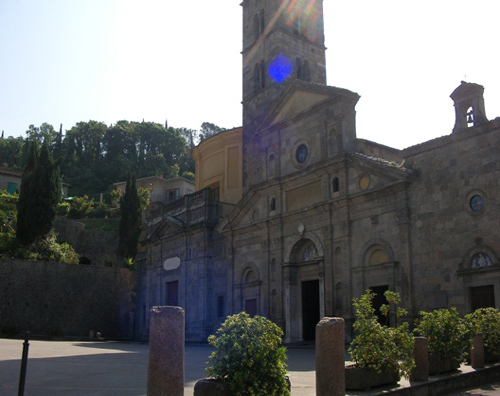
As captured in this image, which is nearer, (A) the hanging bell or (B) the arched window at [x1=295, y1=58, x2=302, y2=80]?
(A) the hanging bell

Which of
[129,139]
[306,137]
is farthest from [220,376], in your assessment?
[129,139]

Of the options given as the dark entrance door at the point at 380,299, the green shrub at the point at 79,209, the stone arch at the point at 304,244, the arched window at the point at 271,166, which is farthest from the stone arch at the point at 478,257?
the green shrub at the point at 79,209

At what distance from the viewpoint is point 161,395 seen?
6.50m

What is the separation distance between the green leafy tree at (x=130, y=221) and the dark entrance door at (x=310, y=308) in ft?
77.5

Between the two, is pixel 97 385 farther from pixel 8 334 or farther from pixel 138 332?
pixel 138 332

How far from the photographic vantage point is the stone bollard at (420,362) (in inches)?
424

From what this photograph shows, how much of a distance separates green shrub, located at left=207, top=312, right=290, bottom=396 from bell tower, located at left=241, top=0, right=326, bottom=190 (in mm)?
23710

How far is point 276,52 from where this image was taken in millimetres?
31828

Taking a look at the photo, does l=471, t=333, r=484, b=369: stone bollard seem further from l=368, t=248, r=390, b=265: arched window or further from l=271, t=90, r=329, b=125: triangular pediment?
l=271, t=90, r=329, b=125: triangular pediment

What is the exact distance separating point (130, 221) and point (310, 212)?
24.3m

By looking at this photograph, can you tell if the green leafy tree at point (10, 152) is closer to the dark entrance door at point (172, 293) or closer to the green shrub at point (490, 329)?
the dark entrance door at point (172, 293)

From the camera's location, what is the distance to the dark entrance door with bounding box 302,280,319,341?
26.1 m

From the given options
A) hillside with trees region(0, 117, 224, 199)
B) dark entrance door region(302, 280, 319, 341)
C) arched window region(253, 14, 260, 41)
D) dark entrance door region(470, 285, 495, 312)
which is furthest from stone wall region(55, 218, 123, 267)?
dark entrance door region(470, 285, 495, 312)

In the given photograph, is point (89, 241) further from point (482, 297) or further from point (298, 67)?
point (482, 297)
